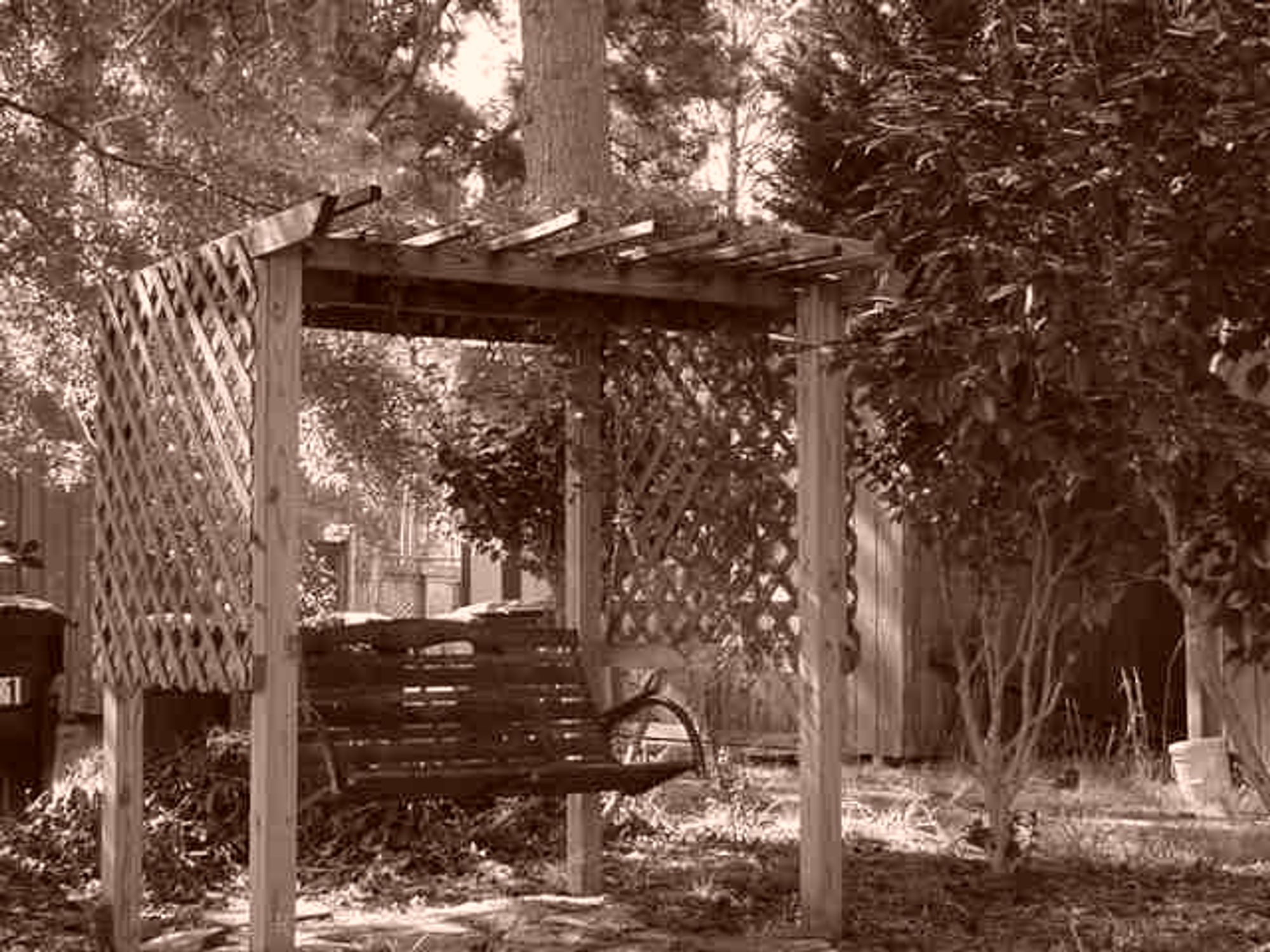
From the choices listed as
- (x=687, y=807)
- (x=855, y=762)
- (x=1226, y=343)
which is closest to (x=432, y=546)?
(x=855, y=762)

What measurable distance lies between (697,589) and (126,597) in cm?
187

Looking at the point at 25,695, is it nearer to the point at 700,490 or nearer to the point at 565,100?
the point at 700,490

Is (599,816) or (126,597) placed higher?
(126,597)

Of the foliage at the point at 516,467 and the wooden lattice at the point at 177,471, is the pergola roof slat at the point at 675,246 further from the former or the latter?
the foliage at the point at 516,467

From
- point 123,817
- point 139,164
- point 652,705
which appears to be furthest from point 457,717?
point 139,164

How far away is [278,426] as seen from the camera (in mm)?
5641

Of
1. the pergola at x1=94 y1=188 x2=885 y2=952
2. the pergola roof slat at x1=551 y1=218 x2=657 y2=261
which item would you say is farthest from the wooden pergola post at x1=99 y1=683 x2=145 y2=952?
the pergola roof slat at x1=551 y1=218 x2=657 y2=261

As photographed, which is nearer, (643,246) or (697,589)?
(643,246)

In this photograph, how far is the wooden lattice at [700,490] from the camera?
6.79 metres

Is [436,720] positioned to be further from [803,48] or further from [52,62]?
[803,48]

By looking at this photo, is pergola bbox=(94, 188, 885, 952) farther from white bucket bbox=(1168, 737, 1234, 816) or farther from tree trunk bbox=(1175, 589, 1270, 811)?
white bucket bbox=(1168, 737, 1234, 816)

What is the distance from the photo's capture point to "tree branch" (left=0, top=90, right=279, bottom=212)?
9.31m

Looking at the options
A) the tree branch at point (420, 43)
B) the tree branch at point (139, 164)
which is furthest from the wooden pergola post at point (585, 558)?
the tree branch at point (420, 43)

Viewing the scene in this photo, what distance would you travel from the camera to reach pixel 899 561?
11.1 m
